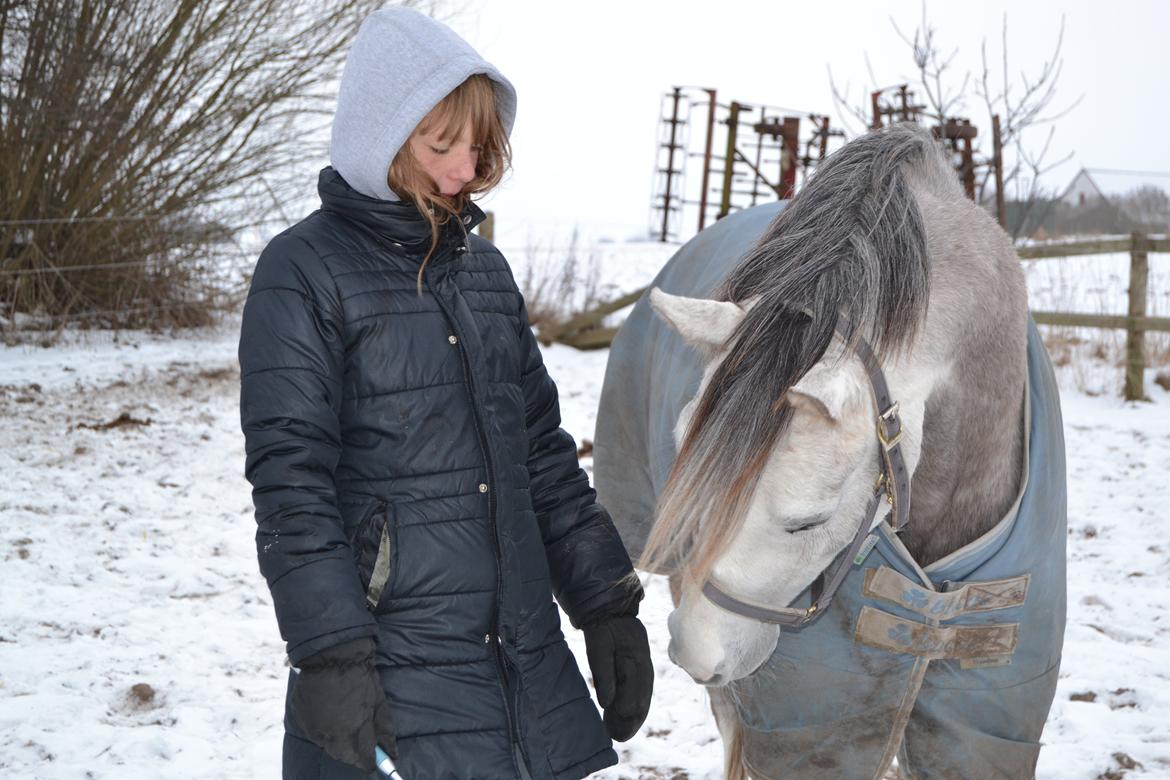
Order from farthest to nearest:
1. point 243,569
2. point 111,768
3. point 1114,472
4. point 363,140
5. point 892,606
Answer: point 1114,472 → point 243,569 → point 111,768 → point 892,606 → point 363,140

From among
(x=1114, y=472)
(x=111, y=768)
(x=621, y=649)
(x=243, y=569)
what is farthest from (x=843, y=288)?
(x=1114, y=472)

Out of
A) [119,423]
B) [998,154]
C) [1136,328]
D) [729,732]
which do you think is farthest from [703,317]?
[1136,328]

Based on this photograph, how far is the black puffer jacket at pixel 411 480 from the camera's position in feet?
4.37

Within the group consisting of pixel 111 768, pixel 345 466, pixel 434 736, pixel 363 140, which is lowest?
pixel 111 768

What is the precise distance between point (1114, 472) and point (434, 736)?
4.80m

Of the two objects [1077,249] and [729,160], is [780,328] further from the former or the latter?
[729,160]

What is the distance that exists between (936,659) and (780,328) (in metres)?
0.71

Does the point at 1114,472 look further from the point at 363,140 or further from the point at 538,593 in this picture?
the point at 363,140

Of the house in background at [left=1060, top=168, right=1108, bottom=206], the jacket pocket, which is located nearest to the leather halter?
the jacket pocket

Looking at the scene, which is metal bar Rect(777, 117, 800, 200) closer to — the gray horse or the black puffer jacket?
the gray horse

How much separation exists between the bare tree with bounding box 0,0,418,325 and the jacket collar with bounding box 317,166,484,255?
6958 millimetres

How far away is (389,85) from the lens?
4.62 ft

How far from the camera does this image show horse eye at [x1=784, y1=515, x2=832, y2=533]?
1.41m

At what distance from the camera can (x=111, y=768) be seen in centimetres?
245
